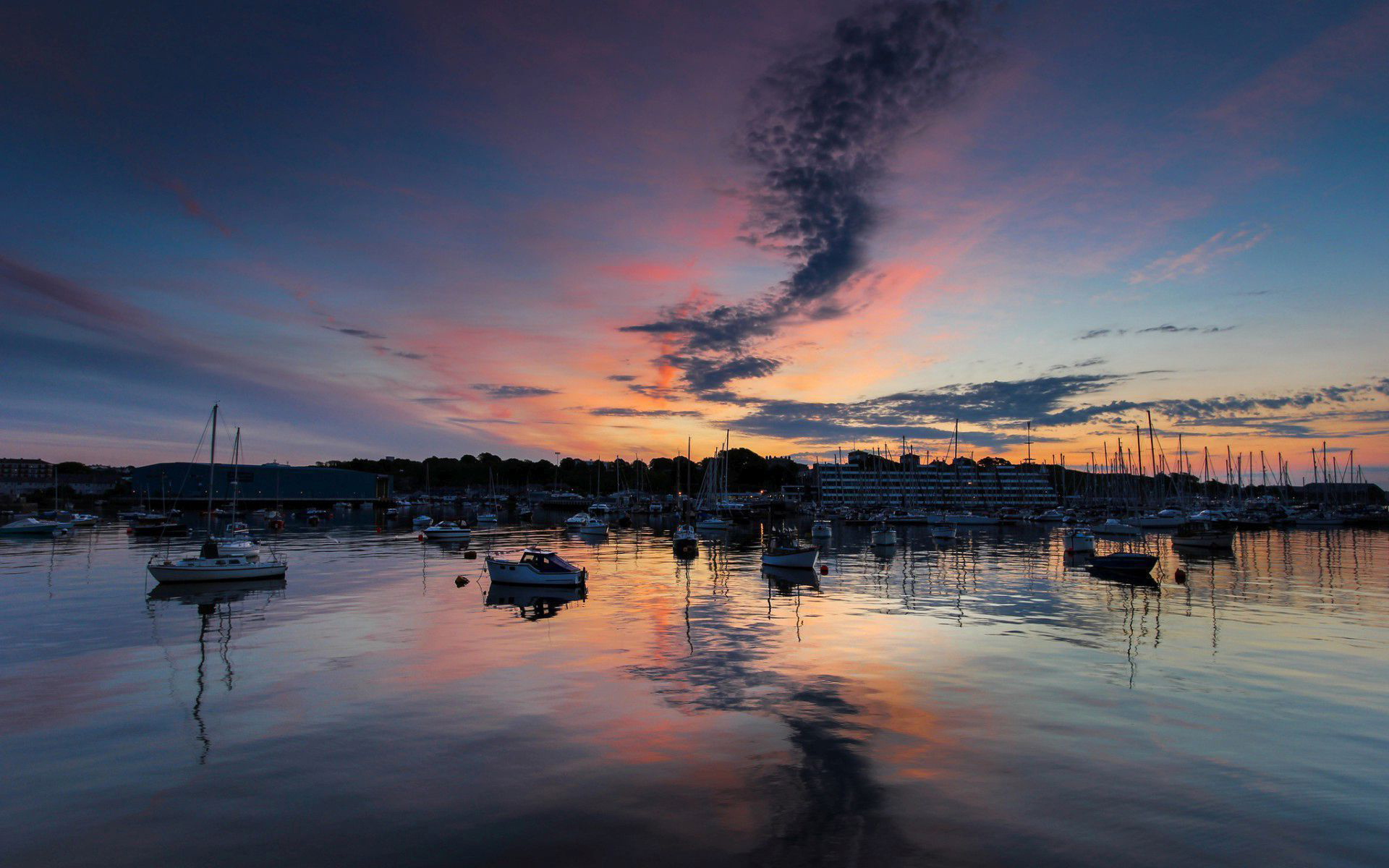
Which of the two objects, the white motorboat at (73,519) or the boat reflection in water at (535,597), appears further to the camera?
the white motorboat at (73,519)

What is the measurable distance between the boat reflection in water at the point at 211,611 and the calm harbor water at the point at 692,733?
0.77 feet

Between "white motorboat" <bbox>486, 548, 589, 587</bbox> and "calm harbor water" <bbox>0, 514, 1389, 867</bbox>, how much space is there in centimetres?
551

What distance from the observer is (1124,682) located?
24.5 m

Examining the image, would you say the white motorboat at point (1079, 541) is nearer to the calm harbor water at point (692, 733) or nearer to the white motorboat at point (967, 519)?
the calm harbor water at point (692, 733)

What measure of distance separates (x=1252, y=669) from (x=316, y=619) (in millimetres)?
42180

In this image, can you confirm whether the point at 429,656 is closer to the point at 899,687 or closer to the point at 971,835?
the point at 899,687

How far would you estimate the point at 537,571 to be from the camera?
48.2 meters

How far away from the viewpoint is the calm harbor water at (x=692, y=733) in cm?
1345

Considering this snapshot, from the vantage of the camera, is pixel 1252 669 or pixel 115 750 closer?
pixel 115 750

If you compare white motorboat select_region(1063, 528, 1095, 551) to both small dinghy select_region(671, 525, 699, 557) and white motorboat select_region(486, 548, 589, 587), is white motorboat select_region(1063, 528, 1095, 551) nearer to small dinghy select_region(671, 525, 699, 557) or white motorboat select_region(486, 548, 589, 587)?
small dinghy select_region(671, 525, 699, 557)

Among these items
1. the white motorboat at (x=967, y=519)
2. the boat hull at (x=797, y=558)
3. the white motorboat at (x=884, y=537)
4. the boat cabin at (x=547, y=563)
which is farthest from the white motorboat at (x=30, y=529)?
the white motorboat at (x=967, y=519)

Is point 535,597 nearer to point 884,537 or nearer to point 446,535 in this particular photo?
point 884,537

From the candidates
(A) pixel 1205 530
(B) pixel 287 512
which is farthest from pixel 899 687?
(B) pixel 287 512

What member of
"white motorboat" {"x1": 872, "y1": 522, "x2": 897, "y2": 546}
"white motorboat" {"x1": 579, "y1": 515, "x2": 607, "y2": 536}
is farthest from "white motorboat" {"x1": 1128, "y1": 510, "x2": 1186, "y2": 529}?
"white motorboat" {"x1": 579, "y1": 515, "x2": 607, "y2": 536}
